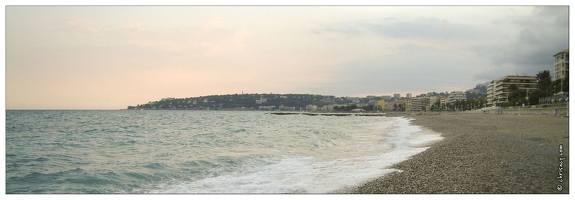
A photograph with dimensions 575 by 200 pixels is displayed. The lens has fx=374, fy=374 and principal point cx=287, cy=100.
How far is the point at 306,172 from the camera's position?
1005 cm

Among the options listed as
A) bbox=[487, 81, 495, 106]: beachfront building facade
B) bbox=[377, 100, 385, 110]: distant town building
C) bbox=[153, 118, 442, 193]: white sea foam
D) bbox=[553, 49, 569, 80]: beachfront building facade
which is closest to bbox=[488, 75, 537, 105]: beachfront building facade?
bbox=[487, 81, 495, 106]: beachfront building facade

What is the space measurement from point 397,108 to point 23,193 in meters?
189

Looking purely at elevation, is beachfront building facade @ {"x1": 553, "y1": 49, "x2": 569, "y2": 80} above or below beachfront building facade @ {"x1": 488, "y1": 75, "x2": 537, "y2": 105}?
below

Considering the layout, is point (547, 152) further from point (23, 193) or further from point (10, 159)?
point (10, 159)

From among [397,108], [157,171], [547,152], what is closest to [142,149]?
[157,171]

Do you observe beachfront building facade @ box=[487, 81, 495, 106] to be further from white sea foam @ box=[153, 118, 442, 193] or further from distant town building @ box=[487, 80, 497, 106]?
white sea foam @ box=[153, 118, 442, 193]

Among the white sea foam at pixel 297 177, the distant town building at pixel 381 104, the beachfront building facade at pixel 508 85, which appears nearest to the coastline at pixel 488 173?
the white sea foam at pixel 297 177

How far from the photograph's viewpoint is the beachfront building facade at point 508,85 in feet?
155

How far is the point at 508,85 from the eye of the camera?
65125mm

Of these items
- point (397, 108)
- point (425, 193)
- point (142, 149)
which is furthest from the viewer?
point (397, 108)

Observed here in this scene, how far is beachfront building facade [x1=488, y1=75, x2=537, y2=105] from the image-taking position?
47125 mm

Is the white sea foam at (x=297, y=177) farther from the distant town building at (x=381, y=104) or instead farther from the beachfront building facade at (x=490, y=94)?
the distant town building at (x=381, y=104)
